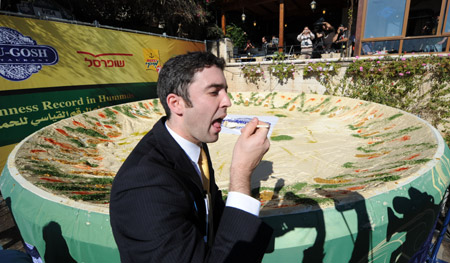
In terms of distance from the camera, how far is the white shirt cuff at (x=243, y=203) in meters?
0.97

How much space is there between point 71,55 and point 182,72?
20.8 feet

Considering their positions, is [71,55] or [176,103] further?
[71,55]

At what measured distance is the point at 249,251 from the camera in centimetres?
91

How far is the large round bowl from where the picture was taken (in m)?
1.66

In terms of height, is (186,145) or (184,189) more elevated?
(186,145)

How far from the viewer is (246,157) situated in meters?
1.13

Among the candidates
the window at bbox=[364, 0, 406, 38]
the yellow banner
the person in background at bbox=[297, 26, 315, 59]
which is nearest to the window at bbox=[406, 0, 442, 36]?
the window at bbox=[364, 0, 406, 38]

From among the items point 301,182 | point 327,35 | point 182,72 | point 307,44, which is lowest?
Answer: point 301,182

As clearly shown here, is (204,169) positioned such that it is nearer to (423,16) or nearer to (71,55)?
(71,55)

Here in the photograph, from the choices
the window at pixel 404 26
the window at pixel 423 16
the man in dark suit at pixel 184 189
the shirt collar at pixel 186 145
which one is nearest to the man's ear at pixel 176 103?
the man in dark suit at pixel 184 189

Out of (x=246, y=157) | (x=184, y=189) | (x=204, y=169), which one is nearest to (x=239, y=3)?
(x=204, y=169)

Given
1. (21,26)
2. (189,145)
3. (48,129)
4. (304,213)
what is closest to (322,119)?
(304,213)

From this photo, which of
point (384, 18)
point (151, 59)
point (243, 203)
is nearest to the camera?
point (243, 203)

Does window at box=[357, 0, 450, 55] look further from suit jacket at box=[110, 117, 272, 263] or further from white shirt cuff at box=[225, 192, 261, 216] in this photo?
suit jacket at box=[110, 117, 272, 263]
